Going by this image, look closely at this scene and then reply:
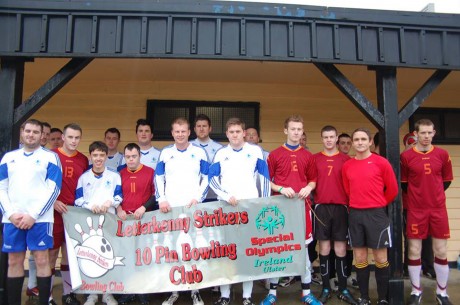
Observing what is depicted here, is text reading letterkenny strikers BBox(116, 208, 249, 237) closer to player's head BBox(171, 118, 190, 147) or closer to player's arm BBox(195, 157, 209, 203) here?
player's arm BBox(195, 157, 209, 203)

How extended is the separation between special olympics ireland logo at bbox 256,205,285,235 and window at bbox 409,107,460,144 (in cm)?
350

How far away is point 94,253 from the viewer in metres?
3.60

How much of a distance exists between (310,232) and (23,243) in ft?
9.65

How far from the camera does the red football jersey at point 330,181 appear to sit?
12.6 ft

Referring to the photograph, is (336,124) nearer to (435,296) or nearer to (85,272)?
(435,296)

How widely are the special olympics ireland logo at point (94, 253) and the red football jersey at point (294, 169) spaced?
1904 millimetres

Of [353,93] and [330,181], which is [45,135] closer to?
[330,181]

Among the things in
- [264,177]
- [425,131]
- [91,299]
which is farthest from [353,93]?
[91,299]

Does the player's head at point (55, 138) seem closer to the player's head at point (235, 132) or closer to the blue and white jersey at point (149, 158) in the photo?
the blue and white jersey at point (149, 158)

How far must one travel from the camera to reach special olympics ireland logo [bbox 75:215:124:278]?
3568 millimetres

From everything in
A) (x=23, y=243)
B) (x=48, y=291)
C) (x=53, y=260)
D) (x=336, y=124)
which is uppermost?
(x=336, y=124)

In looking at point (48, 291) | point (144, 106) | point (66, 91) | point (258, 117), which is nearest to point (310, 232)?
point (258, 117)

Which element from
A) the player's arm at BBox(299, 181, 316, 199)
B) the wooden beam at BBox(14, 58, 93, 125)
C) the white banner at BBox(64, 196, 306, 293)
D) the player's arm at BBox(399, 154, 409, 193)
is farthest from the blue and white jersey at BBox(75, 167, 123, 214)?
the player's arm at BBox(399, 154, 409, 193)

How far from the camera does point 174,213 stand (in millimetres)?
3639
